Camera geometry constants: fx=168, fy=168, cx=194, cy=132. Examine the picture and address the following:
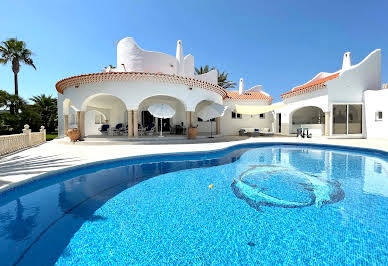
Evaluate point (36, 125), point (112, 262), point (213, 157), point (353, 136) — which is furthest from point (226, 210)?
point (36, 125)

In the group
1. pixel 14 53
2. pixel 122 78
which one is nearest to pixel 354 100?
pixel 122 78

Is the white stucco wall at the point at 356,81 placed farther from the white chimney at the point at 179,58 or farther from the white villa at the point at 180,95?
the white chimney at the point at 179,58

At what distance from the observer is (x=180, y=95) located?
1577 cm

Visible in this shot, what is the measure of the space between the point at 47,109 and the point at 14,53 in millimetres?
11977

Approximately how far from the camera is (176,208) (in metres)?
4.79

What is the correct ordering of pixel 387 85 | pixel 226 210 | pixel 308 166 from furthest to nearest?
pixel 387 85 → pixel 308 166 → pixel 226 210

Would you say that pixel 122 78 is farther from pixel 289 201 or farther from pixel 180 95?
pixel 289 201

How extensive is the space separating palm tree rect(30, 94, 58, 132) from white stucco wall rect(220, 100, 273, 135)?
119ft

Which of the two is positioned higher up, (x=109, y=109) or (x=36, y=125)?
(x=109, y=109)

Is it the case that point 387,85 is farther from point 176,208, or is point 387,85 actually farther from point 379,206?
point 176,208

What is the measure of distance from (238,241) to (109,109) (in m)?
24.9

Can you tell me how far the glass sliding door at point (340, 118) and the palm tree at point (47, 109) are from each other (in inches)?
1916

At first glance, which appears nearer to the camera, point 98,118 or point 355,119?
point 355,119

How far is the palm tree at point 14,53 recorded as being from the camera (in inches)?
1177
